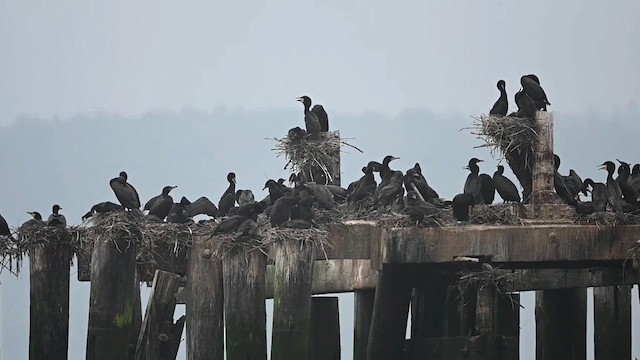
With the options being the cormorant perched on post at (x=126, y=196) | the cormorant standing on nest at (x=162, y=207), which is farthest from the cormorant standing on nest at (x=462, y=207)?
the cormorant standing on nest at (x=162, y=207)

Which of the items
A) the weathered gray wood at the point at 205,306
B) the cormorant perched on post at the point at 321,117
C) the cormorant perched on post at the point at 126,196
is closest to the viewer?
the weathered gray wood at the point at 205,306

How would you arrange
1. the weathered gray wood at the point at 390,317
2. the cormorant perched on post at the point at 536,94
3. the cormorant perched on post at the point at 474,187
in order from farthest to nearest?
the cormorant perched on post at the point at 474,187 → the cormorant perched on post at the point at 536,94 → the weathered gray wood at the point at 390,317

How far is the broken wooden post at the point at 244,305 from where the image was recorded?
901 inches

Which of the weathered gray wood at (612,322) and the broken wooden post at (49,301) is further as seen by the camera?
the weathered gray wood at (612,322)

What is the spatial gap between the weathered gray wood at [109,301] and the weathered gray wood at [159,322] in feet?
1.91

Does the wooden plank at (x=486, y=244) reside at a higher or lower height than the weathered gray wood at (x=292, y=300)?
higher

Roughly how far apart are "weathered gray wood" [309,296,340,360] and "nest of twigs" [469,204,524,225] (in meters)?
4.51

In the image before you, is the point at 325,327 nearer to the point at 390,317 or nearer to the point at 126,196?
the point at 390,317

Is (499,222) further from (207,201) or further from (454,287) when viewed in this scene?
(207,201)

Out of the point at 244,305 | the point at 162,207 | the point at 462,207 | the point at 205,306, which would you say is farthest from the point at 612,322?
the point at 244,305

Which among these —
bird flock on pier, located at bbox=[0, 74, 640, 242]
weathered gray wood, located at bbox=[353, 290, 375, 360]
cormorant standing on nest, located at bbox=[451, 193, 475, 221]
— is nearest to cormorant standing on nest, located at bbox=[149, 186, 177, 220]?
bird flock on pier, located at bbox=[0, 74, 640, 242]

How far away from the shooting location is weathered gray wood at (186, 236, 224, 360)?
2434 cm

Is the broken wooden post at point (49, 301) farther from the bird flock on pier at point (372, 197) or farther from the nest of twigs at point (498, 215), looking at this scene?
the nest of twigs at point (498, 215)

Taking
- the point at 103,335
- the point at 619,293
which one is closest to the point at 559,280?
the point at 619,293
